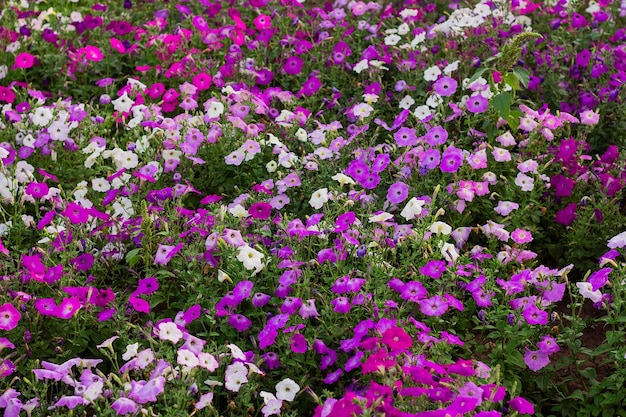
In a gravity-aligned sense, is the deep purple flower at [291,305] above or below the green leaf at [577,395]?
above

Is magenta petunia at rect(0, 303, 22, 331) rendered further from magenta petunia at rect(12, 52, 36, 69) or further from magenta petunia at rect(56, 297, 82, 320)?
magenta petunia at rect(12, 52, 36, 69)

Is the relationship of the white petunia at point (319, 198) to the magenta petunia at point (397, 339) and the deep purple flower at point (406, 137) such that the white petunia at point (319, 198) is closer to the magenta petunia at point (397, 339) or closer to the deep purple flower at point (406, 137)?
the deep purple flower at point (406, 137)

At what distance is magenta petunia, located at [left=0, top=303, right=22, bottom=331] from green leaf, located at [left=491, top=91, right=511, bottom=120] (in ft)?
8.56

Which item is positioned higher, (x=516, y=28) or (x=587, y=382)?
(x=516, y=28)

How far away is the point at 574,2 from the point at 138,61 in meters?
2.96

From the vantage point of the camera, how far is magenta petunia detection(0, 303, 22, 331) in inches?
143

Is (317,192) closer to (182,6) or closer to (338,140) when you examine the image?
(338,140)

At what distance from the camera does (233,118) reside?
16.2ft

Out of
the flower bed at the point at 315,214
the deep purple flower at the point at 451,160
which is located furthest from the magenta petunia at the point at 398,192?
the deep purple flower at the point at 451,160

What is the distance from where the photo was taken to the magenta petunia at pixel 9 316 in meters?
3.63

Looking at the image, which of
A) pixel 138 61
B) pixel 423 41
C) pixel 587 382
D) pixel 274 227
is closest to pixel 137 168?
pixel 274 227

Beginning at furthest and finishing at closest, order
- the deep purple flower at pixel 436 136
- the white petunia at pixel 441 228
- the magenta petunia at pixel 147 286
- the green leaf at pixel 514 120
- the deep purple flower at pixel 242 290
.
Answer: the green leaf at pixel 514 120 < the deep purple flower at pixel 436 136 < the white petunia at pixel 441 228 < the magenta petunia at pixel 147 286 < the deep purple flower at pixel 242 290

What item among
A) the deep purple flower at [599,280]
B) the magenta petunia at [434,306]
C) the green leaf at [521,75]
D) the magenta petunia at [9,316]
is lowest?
the magenta petunia at [434,306]

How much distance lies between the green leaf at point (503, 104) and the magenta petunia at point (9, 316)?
2.61m
